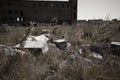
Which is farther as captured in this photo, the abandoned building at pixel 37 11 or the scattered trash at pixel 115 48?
the abandoned building at pixel 37 11

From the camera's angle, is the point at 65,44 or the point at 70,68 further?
the point at 65,44

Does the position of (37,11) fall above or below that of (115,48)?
above

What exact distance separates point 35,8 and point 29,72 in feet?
149

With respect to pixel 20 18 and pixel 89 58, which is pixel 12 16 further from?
pixel 89 58

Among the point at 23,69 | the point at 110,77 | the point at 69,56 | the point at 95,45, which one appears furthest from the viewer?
the point at 95,45

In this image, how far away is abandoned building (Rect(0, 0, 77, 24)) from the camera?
46281 mm

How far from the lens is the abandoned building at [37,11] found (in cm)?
4628

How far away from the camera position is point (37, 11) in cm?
4656

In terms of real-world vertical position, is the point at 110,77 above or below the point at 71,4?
below

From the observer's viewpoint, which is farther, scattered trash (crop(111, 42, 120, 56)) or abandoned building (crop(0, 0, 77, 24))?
abandoned building (crop(0, 0, 77, 24))

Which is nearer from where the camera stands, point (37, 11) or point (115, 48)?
point (115, 48)

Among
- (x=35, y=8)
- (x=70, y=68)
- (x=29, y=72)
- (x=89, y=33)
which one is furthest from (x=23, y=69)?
(x=35, y=8)

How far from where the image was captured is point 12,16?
155ft

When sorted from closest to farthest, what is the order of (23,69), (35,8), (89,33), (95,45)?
(23,69), (95,45), (89,33), (35,8)
